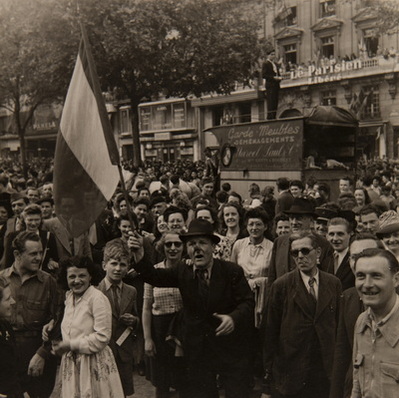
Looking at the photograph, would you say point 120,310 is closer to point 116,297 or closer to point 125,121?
A: point 116,297

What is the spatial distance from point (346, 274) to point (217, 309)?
1187mm

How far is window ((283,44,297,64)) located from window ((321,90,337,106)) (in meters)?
4.31

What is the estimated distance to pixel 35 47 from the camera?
79.0 ft

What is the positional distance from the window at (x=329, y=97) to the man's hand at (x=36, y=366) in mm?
34053

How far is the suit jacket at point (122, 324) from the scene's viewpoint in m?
5.28

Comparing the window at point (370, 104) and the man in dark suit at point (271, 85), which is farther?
the window at point (370, 104)

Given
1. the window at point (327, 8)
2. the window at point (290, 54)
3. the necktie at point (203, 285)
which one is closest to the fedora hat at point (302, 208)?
the necktie at point (203, 285)

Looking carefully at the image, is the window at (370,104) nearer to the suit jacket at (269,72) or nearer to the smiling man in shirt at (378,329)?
the suit jacket at (269,72)

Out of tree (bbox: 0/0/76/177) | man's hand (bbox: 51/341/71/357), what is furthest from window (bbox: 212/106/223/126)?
man's hand (bbox: 51/341/71/357)

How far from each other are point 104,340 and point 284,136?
1192 cm

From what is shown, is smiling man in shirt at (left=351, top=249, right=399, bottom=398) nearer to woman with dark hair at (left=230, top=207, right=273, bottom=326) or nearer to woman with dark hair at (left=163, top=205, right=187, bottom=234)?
woman with dark hair at (left=230, top=207, right=273, bottom=326)

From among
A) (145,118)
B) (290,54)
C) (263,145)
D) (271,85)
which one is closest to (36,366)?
(263,145)

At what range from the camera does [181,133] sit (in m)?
46.8

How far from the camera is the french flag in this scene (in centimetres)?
529
